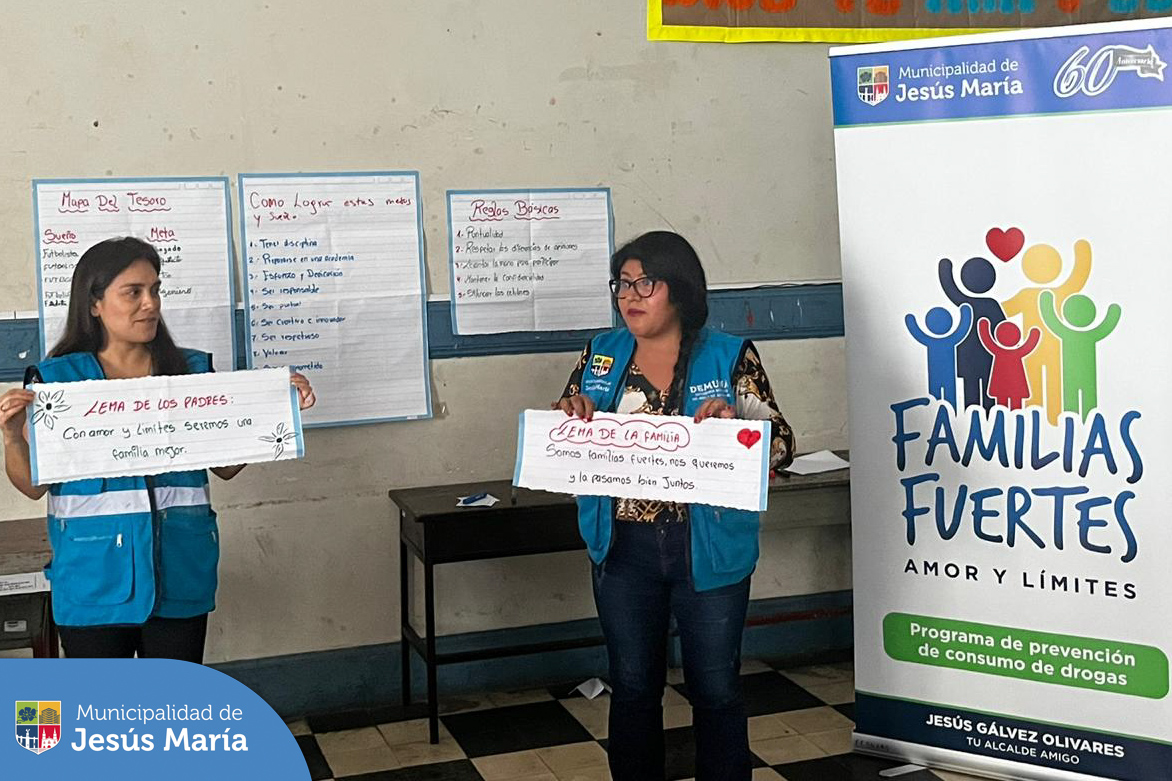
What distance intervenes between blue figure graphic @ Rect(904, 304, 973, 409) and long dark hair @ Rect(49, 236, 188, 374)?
6.20ft

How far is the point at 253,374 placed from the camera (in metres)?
2.95

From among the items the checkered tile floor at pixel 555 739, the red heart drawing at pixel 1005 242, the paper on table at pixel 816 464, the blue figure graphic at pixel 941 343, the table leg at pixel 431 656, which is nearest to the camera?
the red heart drawing at pixel 1005 242

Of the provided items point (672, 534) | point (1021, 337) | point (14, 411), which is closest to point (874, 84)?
point (1021, 337)

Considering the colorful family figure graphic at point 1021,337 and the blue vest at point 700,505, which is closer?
the blue vest at point 700,505

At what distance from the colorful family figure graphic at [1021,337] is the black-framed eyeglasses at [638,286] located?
851 mm

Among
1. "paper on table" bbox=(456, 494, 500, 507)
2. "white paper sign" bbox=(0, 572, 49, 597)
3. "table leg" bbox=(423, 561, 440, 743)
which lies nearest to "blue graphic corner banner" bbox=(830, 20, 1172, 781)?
"paper on table" bbox=(456, 494, 500, 507)

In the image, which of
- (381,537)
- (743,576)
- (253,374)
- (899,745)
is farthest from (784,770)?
(253,374)

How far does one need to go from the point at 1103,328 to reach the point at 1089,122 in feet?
1.62

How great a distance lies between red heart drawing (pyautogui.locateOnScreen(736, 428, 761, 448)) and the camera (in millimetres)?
2814

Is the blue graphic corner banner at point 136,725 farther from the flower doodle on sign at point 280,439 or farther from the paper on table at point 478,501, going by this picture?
the paper on table at point 478,501

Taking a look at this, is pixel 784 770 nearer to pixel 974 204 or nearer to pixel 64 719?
pixel 974 204

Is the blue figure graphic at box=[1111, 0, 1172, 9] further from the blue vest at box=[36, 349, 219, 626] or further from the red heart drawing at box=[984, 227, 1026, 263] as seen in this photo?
the blue vest at box=[36, 349, 219, 626]

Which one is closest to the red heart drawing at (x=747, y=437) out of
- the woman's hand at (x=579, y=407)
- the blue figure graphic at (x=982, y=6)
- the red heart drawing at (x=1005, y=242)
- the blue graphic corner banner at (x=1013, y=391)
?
the woman's hand at (x=579, y=407)

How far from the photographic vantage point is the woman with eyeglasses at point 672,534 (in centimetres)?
289
